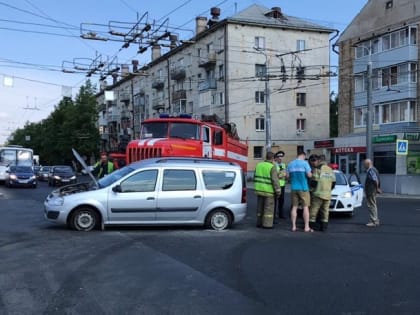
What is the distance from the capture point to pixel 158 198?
11.4 metres

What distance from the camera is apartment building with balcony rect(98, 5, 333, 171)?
48938 millimetres

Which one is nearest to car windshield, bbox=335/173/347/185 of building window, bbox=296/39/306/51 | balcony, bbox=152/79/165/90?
building window, bbox=296/39/306/51

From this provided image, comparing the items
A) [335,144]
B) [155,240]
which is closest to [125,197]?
[155,240]

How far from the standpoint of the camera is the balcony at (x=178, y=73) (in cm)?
5780

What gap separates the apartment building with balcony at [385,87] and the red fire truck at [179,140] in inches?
676

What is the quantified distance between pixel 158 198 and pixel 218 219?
4.91ft

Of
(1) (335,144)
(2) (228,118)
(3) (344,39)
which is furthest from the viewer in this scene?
(2) (228,118)

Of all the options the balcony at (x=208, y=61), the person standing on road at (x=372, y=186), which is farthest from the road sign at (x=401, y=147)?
the balcony at (x=208, y=61)

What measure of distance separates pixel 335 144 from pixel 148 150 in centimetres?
2553

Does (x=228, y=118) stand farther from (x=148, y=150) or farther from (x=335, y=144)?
(x=148, y=150)

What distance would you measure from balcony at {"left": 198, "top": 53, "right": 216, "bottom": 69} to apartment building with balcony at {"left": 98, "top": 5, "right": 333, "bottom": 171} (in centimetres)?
11

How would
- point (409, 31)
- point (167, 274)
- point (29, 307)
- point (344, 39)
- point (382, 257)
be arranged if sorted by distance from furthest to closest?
point (344, 39) < point (409, 31) < point (382, 257) < point (167, 274) < point (29, 307)

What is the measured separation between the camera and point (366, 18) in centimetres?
4150

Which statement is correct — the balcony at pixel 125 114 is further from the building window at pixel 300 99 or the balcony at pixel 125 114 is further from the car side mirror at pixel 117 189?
the car side mirror at pixel 117 189
